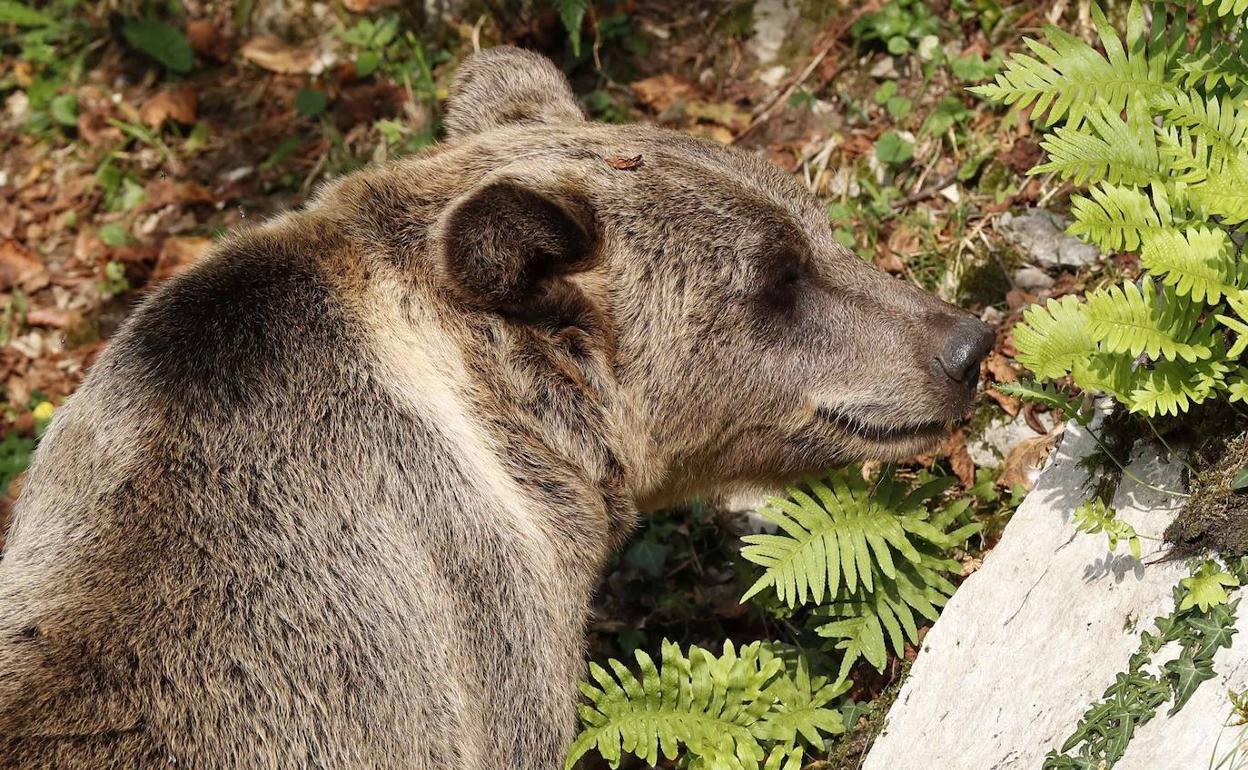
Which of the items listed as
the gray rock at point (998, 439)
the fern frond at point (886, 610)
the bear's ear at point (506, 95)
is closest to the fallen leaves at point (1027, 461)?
the gray rock at point (998, 439)

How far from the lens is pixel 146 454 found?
161 inches

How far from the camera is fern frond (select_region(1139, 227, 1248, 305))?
146 inches

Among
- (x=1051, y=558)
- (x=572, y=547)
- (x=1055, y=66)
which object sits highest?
(x=1055, y=66)

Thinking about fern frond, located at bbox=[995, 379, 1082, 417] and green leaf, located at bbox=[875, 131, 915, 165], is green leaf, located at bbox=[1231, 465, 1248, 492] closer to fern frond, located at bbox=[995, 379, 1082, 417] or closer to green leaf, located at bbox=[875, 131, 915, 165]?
fern frond, located at bbox=[995, 379, 1082, 417]

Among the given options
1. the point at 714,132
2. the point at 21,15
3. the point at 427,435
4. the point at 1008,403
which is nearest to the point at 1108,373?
the point at 1008,403

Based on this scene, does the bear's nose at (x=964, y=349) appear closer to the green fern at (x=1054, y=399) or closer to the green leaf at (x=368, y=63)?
the green fern at (x=1054, y=399)

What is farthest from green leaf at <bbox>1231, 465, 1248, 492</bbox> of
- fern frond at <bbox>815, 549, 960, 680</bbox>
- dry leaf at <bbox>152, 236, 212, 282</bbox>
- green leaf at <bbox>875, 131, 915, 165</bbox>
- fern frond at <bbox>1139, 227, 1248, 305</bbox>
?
dry leaf at <bbox>152, 236, 212, 282</bbox>

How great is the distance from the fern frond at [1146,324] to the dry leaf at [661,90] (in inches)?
169

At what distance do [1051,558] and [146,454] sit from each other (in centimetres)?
308

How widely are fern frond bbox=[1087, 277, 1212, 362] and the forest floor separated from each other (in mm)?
1365

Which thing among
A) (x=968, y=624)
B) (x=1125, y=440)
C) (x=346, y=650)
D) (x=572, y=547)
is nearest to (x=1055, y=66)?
(x=1125, y=440)

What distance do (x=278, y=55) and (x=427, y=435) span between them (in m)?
5.55

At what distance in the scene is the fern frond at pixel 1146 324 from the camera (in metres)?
3.79

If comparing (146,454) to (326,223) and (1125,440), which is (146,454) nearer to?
(326,223)
